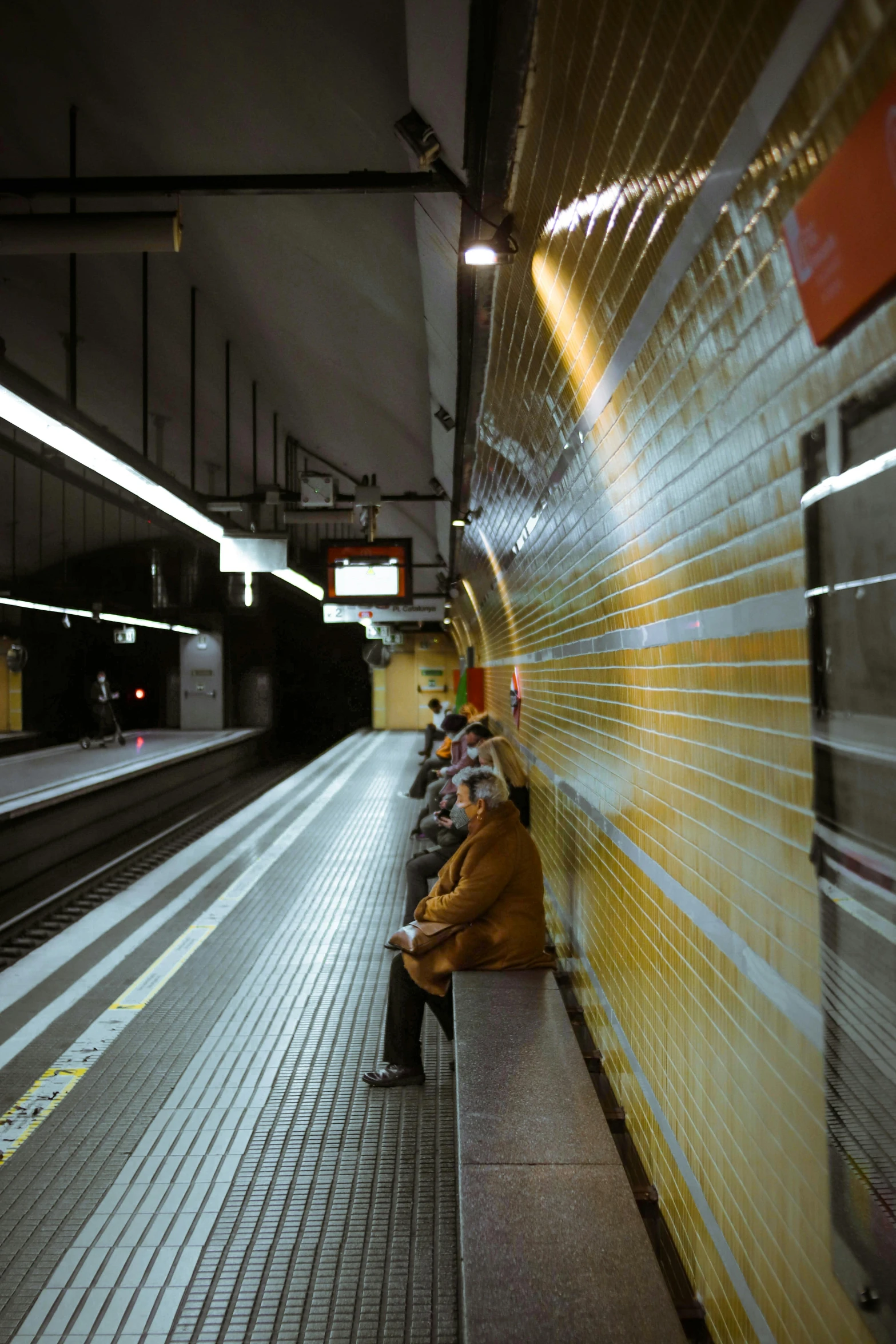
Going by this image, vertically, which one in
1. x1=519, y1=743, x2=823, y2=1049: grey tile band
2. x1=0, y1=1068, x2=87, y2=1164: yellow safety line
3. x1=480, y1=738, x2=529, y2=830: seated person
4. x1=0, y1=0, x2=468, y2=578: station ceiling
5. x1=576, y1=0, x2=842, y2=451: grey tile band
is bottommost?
x1=0, y1=1068, x2=87, y2=1164: yellow safety line

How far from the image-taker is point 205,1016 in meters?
4.53

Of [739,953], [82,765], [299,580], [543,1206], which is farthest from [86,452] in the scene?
[82,765]

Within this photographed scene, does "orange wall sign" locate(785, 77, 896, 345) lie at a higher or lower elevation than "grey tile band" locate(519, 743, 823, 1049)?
higher

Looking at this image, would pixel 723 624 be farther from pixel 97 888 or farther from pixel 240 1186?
pixel 97 888

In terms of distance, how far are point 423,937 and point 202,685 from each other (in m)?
22.9

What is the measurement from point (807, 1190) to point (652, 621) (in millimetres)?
1508

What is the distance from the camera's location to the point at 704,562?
2.04 m

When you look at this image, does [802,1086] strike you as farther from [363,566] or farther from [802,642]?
[363,566]

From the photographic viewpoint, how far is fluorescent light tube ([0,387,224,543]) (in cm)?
427

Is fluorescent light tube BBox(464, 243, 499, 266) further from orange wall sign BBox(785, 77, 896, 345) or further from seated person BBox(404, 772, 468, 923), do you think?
seated person BBox(404, 772, 468, 923)

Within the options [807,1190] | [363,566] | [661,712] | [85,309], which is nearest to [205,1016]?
[661,712]

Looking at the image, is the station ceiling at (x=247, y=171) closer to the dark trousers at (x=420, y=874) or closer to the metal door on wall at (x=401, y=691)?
the dark trousers at (x=420, y=874)

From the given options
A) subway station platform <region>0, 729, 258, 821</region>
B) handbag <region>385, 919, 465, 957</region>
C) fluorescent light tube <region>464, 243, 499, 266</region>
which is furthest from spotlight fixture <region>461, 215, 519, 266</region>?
subway station platform <region>0, 729, 258, 821</region>

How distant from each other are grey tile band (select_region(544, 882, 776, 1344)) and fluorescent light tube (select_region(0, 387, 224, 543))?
347 centimetres
